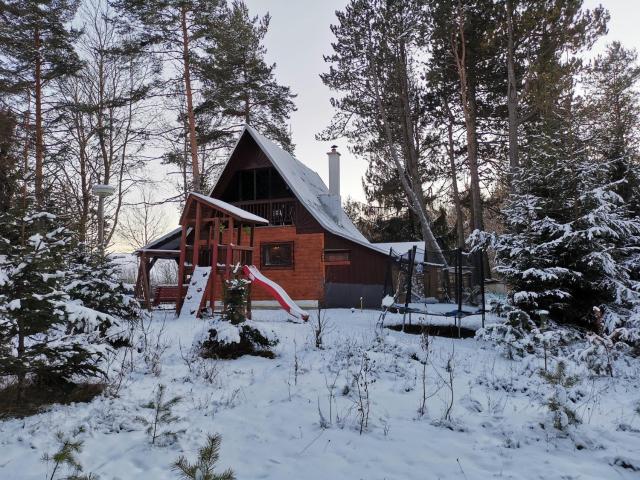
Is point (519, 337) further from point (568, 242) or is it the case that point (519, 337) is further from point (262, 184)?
point (262, 184)

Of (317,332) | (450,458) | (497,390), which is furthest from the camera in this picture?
(317,332)

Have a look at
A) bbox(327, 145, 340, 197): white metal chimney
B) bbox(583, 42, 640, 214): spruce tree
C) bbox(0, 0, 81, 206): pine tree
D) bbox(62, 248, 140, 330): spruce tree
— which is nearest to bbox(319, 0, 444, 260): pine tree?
bbox(327, 145, 340, 197): white metal chimney

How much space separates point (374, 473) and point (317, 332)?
391 centimetres

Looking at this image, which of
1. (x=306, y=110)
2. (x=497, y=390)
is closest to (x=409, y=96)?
(x=306, y=110)

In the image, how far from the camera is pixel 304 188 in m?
17.1

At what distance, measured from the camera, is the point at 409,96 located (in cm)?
2145

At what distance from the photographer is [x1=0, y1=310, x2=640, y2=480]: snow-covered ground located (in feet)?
10.5

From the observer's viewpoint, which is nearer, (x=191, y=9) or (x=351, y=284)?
(x=351, y=284)

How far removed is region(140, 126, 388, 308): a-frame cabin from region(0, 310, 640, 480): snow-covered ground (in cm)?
959

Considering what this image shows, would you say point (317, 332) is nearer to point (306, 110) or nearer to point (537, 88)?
point (537, 88)

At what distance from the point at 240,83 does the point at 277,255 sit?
9.76 m

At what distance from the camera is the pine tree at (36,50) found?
15.2 m

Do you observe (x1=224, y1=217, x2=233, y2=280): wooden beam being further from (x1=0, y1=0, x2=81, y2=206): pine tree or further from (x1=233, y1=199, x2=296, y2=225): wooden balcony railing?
(x1=0, y1=0, x2=81, y2=206): pine tree

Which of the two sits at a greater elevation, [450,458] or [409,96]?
[409,96]
